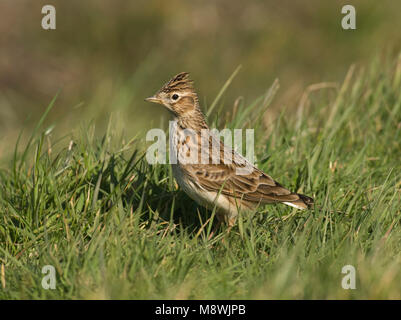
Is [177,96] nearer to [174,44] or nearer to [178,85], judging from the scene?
[178,85]

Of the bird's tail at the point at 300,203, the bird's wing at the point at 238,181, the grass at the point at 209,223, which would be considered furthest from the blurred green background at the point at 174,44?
the bird's tail at the point at 300,203

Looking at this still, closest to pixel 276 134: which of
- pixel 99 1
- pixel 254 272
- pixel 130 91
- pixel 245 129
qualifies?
pixel 245 129

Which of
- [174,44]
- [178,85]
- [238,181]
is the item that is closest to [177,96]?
[178,85]

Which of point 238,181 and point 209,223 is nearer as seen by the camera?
point 209,223

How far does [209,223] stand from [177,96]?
1184 millimetres

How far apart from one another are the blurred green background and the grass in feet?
17.6

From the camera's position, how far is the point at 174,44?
512 inches

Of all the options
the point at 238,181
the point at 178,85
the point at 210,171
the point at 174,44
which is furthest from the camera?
the point at 174,44

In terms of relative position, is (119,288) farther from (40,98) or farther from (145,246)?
(40,98)

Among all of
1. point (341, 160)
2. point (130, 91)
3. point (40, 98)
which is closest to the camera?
point (341, 160)

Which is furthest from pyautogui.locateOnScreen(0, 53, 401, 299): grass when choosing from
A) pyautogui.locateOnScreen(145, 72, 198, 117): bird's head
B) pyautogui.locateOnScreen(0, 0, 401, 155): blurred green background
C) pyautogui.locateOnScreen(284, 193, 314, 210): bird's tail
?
pyautogui.locateOnScreen(0, 0, 401, 155): blurred green background

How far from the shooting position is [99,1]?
44.2 ft

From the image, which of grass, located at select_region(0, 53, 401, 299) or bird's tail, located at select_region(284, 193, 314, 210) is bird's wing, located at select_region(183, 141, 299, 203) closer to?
bird's tail, located at select_region(284, 193, 314, 210)

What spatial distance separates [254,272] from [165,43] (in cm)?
918
